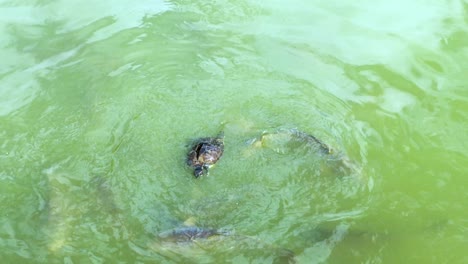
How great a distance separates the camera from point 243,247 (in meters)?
3.84

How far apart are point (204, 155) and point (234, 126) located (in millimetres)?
660

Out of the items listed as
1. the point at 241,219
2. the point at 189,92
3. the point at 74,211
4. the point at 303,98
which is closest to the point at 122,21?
the point at 189,92

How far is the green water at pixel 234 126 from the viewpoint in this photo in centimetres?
398

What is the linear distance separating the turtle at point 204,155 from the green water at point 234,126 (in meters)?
0.12

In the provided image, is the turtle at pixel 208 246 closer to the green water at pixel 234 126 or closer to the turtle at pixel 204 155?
the green water at pixel 234 126

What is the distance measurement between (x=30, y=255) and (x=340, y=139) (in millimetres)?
2951

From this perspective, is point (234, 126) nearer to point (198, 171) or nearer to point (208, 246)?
point (198, 171)

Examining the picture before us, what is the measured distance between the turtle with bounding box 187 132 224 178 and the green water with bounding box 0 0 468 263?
12 cm

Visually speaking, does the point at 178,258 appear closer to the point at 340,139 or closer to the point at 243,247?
the point at 243,247

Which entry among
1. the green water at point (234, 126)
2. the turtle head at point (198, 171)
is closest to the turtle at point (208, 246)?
the green water at point (234, 126)

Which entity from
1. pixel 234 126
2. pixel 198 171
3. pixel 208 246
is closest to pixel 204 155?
pixel 198 171

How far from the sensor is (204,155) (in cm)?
449

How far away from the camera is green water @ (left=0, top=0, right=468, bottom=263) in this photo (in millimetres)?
3984

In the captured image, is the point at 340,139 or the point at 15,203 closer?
the point at 15,203
